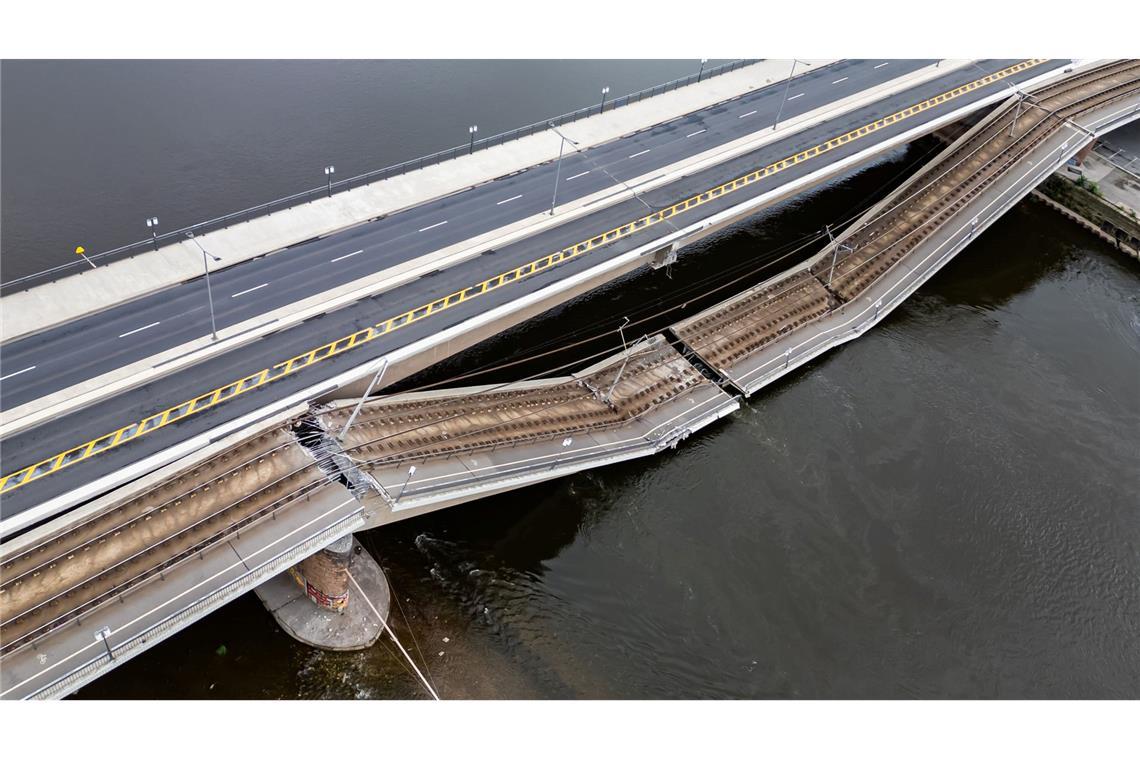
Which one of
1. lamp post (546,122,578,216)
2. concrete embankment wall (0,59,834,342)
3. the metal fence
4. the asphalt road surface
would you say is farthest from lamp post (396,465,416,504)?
lamp post (546,122,578,216)

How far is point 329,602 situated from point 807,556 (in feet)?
99.5

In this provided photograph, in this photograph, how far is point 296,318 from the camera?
58.1m

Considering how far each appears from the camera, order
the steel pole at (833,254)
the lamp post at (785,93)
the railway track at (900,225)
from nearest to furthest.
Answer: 1. the railway track at (900,225)
2. the steel pole at (833,254)
3. the lamp post at (785,93)

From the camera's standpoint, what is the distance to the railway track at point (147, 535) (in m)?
43.8

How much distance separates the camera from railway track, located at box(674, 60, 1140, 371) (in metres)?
72.8

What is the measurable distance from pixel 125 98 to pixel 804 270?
215ft

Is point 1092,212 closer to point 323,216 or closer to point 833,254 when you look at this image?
point 833,254

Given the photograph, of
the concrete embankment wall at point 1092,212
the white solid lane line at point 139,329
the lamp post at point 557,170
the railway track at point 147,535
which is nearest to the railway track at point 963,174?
the concrete embankment wall at point 1092,212

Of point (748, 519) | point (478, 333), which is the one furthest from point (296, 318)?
point (748, 519)

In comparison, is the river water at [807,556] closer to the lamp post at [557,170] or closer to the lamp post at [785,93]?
the lamp post at [557,170]

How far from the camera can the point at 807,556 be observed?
58.9 m

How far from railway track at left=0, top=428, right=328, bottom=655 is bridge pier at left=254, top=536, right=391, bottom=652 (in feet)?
14.4

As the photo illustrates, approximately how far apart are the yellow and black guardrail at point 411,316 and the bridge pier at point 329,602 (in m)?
11.2

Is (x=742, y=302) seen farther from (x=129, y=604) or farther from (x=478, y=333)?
(x=129, y=604)
